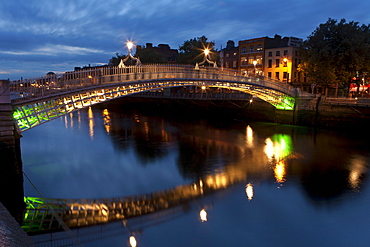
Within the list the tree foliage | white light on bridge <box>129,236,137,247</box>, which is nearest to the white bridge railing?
white light on bridge <box>129,236,137,247</box>

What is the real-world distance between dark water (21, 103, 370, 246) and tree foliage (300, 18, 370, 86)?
625 centimetres

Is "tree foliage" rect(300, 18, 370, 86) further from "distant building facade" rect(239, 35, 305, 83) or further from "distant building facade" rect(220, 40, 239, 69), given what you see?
"distant building facade" rect(220, 40, 239, 69)

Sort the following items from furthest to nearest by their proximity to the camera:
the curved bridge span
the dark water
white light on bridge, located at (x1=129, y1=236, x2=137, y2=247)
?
the curved bridge span
the dark water
white light on bridge, located at (x1=129, y1=236, x2=137, y2=247)

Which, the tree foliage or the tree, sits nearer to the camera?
the tree foliage

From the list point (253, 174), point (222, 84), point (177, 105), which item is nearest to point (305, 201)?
point (253, 174)

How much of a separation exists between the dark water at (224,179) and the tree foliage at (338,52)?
6255mm

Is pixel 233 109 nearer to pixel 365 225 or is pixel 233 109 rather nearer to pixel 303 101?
pixel 303 101

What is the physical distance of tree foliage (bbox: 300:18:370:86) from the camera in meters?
27.4

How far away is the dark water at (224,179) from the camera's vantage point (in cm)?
954

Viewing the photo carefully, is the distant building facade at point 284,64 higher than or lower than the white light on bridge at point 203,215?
higher

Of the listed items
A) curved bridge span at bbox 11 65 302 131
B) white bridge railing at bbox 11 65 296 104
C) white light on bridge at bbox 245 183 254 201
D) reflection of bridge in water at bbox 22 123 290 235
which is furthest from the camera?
curved bridge span at bbox 11 65 302 131

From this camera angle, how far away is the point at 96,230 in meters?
9.75

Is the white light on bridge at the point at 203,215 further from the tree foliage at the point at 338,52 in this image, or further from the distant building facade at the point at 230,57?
the distant building facade at the point at 230,57

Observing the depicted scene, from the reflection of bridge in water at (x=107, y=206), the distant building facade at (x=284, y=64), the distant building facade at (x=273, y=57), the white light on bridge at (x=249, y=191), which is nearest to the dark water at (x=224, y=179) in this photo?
the white light on bridge at (x=249, y=191)
